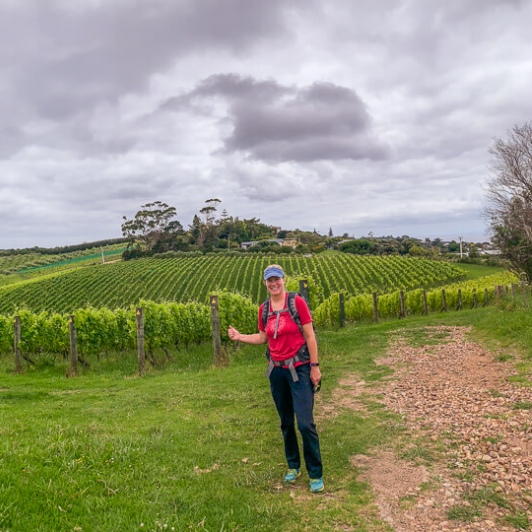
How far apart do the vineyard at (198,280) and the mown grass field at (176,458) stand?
4211 centimetres

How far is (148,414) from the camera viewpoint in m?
6.52

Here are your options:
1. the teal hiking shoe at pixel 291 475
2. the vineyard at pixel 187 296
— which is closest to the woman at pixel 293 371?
the teal hiking shoe at pixel 291 475

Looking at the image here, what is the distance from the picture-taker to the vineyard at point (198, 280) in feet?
176

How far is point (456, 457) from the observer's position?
4305 mm

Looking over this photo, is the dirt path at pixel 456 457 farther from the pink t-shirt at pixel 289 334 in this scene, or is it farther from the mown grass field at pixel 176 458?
the pink t-shirt at pixel 289 334

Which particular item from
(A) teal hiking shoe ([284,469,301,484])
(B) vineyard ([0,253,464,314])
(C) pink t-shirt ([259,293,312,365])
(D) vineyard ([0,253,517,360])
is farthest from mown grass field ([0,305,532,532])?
(B) vineyard ([0,253,464,314])

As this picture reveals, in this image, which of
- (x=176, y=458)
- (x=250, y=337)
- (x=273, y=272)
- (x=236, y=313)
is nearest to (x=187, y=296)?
(x=236, y=313)

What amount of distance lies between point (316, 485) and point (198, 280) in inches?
2252

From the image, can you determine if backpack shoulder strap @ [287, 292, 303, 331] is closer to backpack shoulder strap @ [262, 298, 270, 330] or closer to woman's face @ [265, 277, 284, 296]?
woman's face @ [265, 277, 284, 296]

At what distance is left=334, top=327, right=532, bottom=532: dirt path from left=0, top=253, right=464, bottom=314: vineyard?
140 ft

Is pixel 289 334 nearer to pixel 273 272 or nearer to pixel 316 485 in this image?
pixel 273 272

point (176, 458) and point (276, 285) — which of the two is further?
point (176, 458)

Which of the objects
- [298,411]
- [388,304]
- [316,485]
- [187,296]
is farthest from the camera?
[187,296]

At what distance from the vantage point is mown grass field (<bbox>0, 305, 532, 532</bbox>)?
3309mm
